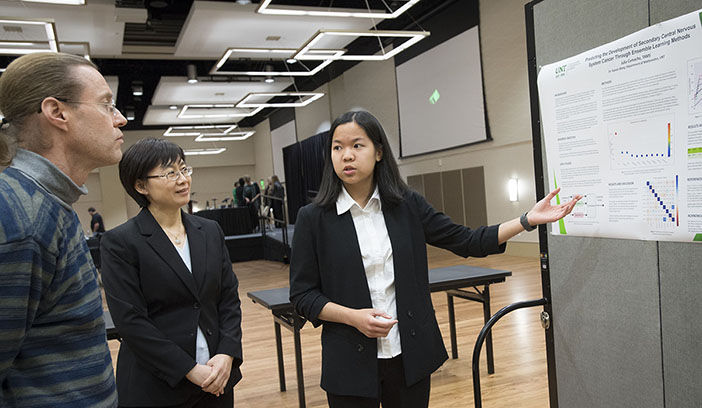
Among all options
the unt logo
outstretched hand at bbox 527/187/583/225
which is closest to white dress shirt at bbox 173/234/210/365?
outstretched hand at bbox 527/187/583/225

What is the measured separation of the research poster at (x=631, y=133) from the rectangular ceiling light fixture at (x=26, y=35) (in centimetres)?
691

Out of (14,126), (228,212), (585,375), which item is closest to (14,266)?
(14,126)

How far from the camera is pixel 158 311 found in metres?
1.86

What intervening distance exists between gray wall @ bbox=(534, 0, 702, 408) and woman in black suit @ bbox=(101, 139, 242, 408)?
1256mm

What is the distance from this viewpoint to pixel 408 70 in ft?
38.8

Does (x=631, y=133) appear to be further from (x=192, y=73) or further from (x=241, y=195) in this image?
A: (x=241, y=195)

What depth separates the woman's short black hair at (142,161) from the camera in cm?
197

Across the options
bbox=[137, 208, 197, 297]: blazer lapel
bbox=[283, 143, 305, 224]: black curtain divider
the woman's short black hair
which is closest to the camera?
bbox=[137, 208, 197, 297]: blazer lapel

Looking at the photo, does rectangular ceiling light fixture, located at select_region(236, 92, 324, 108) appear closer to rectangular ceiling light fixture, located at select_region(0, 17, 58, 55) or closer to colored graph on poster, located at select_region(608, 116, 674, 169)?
rectangular ceiling light fixture, located at select_region(0, 17, 58, 55)

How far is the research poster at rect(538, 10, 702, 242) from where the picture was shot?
150 centimetres

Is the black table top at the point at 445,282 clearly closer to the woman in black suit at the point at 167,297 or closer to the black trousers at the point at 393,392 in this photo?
the woman in black suit at the point at 167,297

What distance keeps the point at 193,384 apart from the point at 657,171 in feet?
5.44

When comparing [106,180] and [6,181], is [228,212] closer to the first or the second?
[106,180]

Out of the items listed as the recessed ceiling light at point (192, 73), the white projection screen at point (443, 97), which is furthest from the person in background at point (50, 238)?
the recessed ceiling light at point (192, 73)
